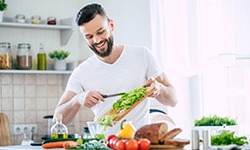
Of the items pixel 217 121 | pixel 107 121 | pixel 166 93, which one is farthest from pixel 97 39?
pixel 217 121

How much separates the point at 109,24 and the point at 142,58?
320mm

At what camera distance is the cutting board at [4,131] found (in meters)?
5.26

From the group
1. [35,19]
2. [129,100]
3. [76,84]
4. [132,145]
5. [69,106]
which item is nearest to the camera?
[132,145]

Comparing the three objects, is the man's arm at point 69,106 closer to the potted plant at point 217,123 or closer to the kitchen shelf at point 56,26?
the potted plant at point 217,123

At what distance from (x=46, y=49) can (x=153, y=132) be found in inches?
127

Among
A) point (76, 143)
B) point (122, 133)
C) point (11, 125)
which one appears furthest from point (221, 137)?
point (11, 125)

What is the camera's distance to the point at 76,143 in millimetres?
2852

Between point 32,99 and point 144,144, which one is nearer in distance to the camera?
point 144,144

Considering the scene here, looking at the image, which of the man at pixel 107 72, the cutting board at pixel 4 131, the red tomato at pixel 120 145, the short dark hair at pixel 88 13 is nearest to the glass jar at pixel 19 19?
the cutting board at pixel 4 131

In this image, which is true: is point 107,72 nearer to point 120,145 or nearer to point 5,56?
point 120,145

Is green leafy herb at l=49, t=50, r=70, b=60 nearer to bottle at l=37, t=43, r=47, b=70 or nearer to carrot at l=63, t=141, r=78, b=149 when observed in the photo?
bottle at l=37, t=43, r=47, b=70

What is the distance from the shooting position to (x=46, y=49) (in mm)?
5770

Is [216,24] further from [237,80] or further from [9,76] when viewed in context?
[9,76]

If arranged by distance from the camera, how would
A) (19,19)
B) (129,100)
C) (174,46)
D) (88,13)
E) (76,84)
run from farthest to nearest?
1. (19,19)
2. (174,46)
3. (76,84)
4. (88,13)
5. (129,100)
